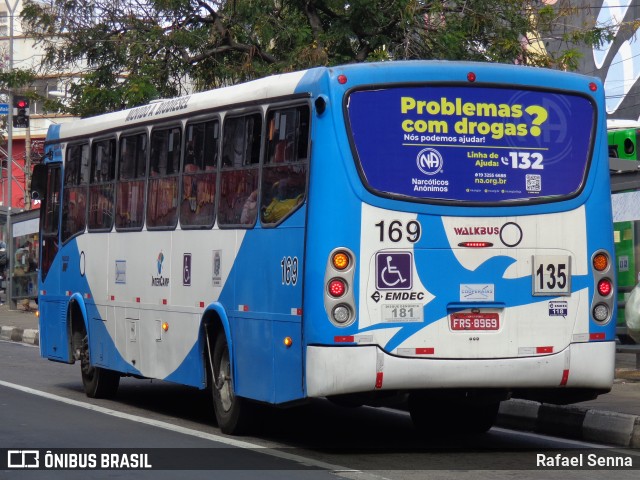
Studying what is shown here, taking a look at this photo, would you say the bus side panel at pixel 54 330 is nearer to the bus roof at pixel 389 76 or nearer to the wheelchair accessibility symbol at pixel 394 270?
the bus roof at pixel 389 76

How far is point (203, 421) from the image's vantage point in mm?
13133

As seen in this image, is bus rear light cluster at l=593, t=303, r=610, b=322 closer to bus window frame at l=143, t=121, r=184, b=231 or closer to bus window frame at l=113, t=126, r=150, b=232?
bus window frame at l=143, t=121, r=184, b=231

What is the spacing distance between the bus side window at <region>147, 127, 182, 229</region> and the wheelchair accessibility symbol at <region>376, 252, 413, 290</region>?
3.39 metres

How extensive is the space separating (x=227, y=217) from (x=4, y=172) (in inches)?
2170

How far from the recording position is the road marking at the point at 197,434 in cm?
982

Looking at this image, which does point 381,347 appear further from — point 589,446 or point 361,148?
point 589,446

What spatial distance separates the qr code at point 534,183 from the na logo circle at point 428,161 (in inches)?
29.0

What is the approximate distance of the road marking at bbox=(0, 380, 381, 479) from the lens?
9.82 m

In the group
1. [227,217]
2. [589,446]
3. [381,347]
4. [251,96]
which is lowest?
[589,446]

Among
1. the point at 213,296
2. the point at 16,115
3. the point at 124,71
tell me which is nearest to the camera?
the point at 213,296

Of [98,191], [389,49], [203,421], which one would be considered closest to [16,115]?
[389,49]

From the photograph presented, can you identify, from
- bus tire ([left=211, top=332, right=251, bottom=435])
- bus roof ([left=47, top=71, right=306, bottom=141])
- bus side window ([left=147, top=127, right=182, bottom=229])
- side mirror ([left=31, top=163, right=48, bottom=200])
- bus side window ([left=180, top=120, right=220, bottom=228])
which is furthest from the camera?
side mirror ([left=31, top=163, right=48, bottom=200])

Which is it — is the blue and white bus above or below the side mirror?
below

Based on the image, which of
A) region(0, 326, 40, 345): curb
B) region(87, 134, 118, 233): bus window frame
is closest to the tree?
region(87, 134, 118, 233): bus window frame
